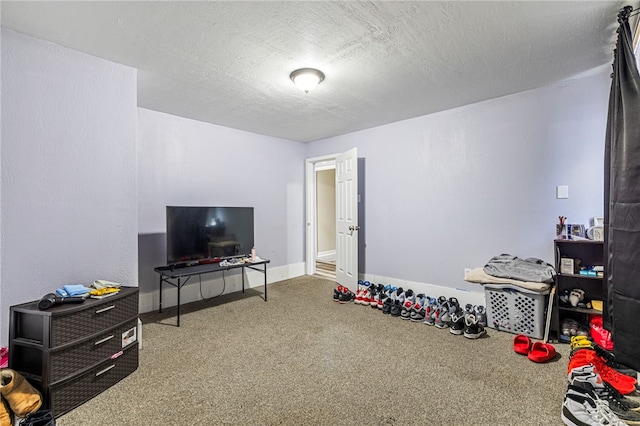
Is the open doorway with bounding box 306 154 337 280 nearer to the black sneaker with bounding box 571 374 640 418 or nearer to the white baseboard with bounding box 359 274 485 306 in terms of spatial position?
the white baseboard with bounding box 359 274 485 306

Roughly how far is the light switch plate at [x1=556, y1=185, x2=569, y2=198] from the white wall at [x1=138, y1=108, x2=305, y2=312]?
3556 millimetres

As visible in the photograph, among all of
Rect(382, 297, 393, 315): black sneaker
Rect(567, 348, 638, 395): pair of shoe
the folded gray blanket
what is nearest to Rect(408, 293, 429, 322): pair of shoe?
Rect(382, 297, 393, 315): black sneaker

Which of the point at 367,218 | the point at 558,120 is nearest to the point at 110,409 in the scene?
the point at 367,218

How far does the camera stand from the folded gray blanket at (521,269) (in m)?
2.67

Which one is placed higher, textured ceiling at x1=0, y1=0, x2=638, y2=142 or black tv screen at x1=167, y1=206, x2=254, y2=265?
textured ceiling at x1=0, y1=0, x2=638, y2=142

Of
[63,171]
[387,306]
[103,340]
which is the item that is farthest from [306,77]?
[387,306]

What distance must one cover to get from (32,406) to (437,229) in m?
3.76

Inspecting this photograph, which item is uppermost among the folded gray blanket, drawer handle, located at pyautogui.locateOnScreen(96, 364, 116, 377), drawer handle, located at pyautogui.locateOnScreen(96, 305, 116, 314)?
the folded gray blanket

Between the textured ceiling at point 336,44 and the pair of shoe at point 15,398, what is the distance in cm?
210

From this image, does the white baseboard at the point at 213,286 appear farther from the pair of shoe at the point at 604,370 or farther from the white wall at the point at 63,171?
the pair of shoe at the point at 604,370

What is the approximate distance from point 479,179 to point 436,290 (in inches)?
55.8

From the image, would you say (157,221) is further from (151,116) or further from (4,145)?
(4,145)

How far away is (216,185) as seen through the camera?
4.17 metres

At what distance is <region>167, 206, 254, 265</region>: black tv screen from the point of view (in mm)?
3346
